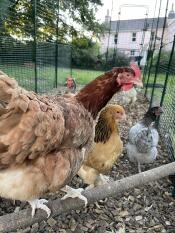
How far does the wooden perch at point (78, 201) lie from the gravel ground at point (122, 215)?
76 centimetres

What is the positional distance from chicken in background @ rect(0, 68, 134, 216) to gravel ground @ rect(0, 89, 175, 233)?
2.32 feet

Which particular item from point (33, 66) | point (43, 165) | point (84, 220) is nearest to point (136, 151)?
point (84, 220)

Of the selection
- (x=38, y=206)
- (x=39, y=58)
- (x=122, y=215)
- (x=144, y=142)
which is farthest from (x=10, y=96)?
(x=39, y=58)

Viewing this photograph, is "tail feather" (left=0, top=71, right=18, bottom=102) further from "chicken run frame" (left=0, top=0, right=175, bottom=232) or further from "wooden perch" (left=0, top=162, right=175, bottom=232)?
"chicken run frame" (left=0, top=0, right=175, bottom=232)

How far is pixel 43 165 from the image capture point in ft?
4.50

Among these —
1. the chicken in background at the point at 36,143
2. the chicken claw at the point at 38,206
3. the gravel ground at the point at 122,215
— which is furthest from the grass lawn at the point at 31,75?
the chicken claw at the point at 38,206

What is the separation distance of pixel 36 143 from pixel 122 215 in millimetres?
1521

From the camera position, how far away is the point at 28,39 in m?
5.62

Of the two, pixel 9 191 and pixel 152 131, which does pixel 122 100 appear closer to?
pixel 152 131

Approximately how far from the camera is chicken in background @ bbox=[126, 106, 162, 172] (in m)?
3.20

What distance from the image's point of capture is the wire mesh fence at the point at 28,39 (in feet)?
16.6

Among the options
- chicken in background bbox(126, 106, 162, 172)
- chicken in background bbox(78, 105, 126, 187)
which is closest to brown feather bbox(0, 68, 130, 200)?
chicken in background bbox(78, 105, 126, 187)

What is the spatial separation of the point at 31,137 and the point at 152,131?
7.64ft

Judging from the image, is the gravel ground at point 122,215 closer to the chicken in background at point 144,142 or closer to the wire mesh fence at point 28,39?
the chicken in background at point 144,142
